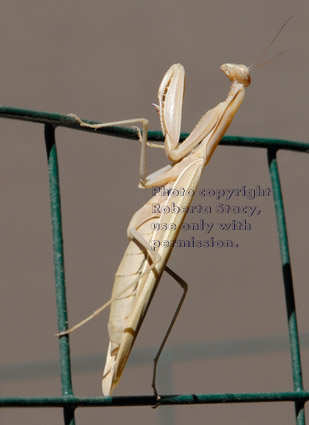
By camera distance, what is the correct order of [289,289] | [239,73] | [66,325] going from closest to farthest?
1. [66,325]
2. [289,289]
3. [239,73]

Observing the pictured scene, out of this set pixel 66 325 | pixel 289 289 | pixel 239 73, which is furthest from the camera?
pixel 239 73

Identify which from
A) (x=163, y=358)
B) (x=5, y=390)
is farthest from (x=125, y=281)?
(x=5, y=390)

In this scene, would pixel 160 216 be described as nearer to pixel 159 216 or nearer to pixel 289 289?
pixel 159 216

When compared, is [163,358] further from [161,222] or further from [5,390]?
[161,222]

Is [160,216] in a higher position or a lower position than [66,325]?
higher

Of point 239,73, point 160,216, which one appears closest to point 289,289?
point 160,216

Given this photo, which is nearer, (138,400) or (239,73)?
(138,400)

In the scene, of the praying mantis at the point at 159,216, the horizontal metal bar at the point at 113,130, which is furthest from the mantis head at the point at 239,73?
the horizontal metal bar at the point at 113,130
